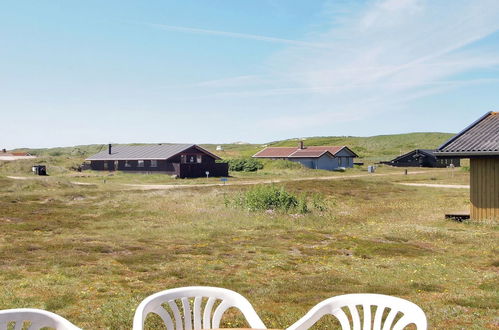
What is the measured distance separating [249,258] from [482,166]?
11519 mm

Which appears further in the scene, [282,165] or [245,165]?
[282,165]

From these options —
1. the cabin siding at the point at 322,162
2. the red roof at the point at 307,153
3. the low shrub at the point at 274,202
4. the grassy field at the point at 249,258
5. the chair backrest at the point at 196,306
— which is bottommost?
the grassy field at the point at 249,258

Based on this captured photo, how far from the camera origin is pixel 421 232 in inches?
715

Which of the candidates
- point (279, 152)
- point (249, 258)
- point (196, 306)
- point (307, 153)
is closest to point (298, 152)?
point (307, 153)

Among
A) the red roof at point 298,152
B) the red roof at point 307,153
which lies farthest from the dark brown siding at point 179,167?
the red roof at point 298,152

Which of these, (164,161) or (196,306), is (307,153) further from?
(196,306)

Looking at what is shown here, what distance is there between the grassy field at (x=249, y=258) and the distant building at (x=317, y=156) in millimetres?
50172

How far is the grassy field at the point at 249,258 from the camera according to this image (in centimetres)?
A: 939

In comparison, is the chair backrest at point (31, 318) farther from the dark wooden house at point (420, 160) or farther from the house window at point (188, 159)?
the dark wooden house at point (420, 160)

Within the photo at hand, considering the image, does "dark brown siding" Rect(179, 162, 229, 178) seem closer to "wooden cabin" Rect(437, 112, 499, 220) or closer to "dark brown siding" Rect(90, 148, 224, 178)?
"dark brown siding" Rect(90, 148, 224, 178)

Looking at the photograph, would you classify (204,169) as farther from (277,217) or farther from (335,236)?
(335,236)

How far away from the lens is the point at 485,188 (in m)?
Result: 19.9

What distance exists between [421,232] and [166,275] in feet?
34.2

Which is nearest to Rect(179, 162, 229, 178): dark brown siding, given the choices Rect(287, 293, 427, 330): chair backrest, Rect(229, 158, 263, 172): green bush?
Rect(229, 158, 263, 172): green bush
